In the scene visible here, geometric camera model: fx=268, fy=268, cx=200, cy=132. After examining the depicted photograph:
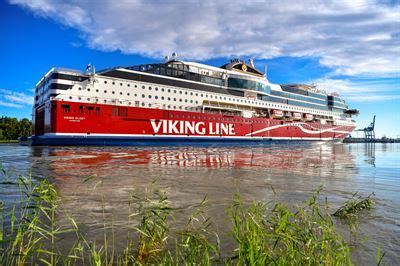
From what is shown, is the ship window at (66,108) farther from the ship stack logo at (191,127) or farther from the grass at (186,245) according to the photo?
the grass at (186,245)

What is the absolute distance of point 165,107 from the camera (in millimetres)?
30375

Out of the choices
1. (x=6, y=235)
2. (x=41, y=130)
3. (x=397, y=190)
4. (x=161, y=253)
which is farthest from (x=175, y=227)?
(x=41, y=130)

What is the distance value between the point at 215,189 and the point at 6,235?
439cm

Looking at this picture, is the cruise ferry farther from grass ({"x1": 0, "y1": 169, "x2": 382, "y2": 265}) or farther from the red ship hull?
grass ({"x1": 0, "y1": 169, "x2": 382, "y2": 265})

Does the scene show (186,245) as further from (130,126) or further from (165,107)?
(165,107)

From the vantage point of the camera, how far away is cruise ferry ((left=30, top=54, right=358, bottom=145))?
24.9 meters

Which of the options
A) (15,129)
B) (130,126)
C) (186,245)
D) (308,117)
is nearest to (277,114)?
(308,117)

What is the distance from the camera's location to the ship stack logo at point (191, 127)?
29116 mm

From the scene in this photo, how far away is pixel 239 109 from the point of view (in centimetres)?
3822

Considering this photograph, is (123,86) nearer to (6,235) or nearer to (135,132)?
(135,132)

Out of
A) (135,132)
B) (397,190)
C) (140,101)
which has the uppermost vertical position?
(140,101)

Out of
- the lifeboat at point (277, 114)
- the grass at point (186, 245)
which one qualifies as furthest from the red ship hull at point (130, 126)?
the grass at point (186, 245)

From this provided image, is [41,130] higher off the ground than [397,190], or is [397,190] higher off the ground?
[41,130]

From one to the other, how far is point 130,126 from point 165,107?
16.5ft
